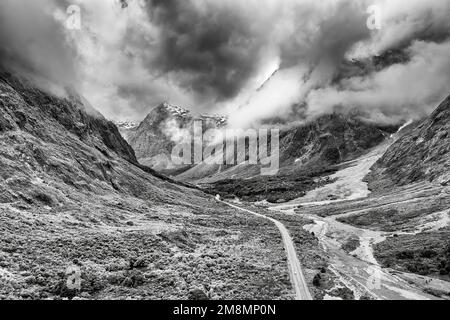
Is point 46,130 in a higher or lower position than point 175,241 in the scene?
higher

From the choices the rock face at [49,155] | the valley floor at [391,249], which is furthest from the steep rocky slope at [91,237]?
the valley floor at [391,249]

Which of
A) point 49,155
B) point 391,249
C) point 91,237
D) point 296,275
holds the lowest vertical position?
point 296,275

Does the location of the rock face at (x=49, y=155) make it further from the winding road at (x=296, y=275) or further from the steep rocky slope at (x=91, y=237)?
the winding road at (x=296, y=275)

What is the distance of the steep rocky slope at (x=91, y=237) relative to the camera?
3962 cm

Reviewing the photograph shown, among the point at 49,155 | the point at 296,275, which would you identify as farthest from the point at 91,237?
the point at 49,155

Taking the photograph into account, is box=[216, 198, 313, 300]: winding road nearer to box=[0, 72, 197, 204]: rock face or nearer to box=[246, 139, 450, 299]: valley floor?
box=[246, 139, 450, 299]: valley floor

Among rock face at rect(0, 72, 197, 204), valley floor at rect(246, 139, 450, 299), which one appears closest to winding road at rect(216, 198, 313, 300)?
valley floor at rect(246, 139, 450, 299)

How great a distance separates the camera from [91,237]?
5591 centimetres

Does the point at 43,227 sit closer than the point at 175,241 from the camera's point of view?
Yes

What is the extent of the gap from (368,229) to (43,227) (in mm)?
90356

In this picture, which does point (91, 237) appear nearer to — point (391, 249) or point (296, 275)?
point (296, 275)
